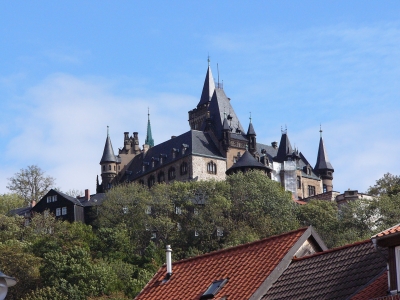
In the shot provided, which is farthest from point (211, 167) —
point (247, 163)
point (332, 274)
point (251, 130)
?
point (332, 274)

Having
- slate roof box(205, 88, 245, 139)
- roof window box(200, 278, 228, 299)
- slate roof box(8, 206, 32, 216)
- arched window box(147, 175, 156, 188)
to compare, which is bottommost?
roof window box(200, 278, 228, 299)

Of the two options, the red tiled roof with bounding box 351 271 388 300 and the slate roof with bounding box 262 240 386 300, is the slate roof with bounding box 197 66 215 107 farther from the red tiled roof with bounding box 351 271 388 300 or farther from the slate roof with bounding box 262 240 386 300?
the red tiled roof with bounding box 351 271 388 300

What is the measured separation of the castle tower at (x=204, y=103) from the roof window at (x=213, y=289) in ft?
466

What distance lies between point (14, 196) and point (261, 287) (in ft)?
438

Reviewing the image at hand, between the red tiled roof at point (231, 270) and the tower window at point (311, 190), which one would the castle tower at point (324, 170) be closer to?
the tower window at point (311, 190)

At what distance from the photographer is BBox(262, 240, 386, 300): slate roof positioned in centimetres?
2273

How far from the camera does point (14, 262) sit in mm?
98938

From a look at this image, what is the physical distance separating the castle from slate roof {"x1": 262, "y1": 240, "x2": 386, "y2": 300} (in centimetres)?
11772

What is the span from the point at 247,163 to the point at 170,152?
1549 centimetres

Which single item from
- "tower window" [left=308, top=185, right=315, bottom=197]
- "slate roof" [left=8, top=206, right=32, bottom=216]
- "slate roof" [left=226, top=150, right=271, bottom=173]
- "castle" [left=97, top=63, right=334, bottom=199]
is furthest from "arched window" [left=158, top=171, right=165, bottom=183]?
"tower window" [left=308, top=185, right=315, bottom=197]

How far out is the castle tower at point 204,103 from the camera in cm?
16888

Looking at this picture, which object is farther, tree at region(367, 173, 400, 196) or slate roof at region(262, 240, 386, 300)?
tree at region(367, 173, 400, 196)

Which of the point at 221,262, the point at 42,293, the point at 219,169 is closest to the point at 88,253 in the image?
the point at 42,293

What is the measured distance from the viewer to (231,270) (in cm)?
2614
